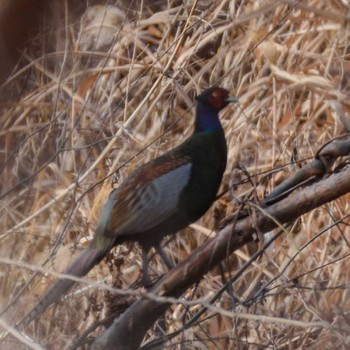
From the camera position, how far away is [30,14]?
0.45 metres

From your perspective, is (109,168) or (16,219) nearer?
(109,168)

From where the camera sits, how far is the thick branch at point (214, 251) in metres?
1.68

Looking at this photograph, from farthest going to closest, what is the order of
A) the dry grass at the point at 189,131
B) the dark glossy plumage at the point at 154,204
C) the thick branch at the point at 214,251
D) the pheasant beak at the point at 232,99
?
the dry grass at the point at 189,131, the pheasant beak at the point at 232,99, the dark glossy plumage at the point at 154,204, the thick branch at the point at 214,251

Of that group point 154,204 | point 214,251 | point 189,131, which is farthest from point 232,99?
point 189,131

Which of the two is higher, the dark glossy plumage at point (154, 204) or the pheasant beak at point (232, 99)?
the pheasant beak at point (232, 99)

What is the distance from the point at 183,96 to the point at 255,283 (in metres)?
0.71

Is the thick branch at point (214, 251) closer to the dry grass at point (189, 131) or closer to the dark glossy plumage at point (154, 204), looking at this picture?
the dark glossy plumage at point (154, 204)

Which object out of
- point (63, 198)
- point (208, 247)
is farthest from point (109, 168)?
point (208, 247)

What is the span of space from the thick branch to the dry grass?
102 cm

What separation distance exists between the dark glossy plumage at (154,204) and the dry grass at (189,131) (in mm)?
713

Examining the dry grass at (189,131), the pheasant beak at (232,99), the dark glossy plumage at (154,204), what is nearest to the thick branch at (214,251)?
the dark glossy plumage at (154,204)

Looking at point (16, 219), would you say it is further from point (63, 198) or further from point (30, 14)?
point (30, 14)

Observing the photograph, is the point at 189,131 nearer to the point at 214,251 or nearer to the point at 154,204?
the point at 154,204

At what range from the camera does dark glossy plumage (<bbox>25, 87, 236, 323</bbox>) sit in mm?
2125
